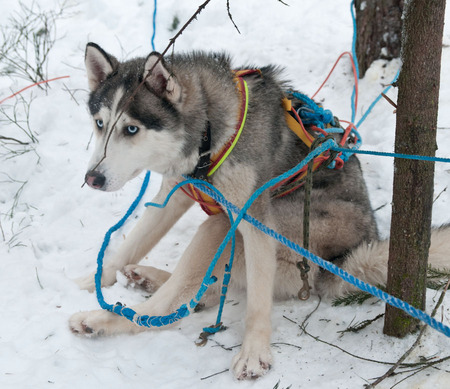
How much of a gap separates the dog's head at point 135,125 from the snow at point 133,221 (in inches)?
30.5

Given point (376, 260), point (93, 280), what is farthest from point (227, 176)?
point (93, 280)

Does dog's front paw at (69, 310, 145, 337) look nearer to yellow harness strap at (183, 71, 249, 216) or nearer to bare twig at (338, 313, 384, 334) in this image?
yellow harness strap at (183, 71, 249, 216)

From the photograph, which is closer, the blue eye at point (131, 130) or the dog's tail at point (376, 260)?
the blue eye at point (131, 130)

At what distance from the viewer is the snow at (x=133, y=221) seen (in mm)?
1966

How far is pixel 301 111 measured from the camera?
2.65 meters

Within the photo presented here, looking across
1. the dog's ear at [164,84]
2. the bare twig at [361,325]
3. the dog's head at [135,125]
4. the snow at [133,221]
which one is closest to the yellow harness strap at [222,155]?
the dog's head at [135,125]

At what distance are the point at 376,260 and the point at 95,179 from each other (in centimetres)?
141

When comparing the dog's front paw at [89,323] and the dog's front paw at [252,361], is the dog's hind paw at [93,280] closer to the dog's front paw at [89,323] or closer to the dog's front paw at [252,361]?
the dog's front paw at [89,323]

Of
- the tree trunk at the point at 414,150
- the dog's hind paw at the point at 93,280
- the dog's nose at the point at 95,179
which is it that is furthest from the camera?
the dog's hind paw at the point at 93,280

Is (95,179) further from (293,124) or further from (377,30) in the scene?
(377,30)

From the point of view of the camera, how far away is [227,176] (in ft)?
7.54

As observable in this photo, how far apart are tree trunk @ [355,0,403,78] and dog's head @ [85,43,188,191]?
8.76 ft

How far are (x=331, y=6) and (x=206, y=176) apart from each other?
3.73 metres

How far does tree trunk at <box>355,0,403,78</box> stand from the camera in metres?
4.11
